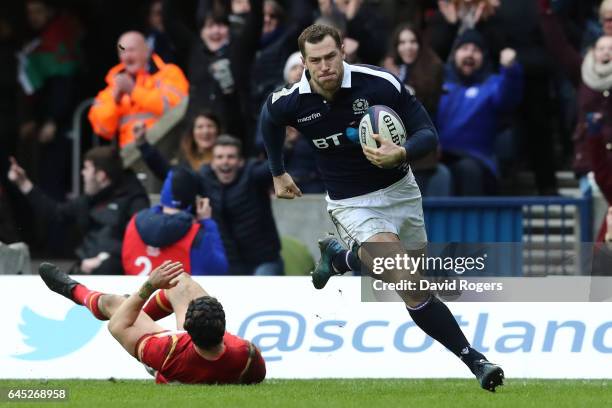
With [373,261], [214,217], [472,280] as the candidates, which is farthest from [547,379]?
[214,217]

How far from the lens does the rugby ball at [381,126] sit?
1002cm

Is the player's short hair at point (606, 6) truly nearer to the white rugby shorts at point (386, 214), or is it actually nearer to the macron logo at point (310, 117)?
the white rugby shorts at point (386, 214)

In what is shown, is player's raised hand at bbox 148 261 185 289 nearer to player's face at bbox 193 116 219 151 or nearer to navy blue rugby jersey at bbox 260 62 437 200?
navy blue rugby jersey at bbox 260 62 437 200

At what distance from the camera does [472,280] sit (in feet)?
38.9

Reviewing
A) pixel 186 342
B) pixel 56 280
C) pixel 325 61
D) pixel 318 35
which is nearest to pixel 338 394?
pixel 186 342

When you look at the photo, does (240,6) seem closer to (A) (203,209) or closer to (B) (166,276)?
(A) (203,209)

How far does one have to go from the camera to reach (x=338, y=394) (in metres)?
10.3

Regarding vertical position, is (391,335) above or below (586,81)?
below

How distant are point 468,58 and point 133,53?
10.2ft

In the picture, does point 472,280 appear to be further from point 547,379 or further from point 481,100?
point 481,100

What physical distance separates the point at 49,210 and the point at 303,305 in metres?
3.67
